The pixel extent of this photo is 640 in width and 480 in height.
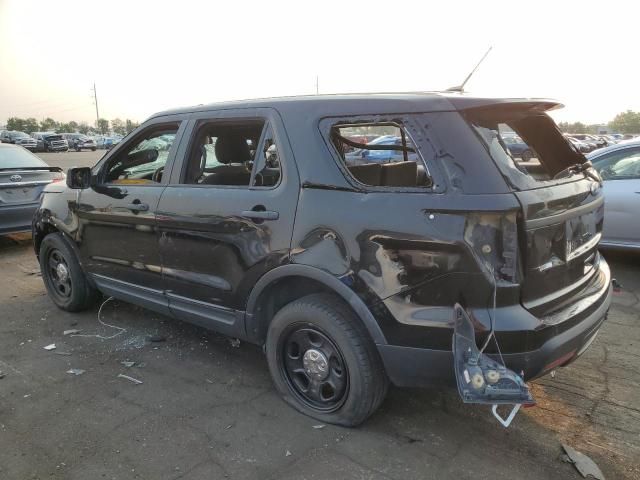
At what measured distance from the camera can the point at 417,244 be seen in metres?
2.42

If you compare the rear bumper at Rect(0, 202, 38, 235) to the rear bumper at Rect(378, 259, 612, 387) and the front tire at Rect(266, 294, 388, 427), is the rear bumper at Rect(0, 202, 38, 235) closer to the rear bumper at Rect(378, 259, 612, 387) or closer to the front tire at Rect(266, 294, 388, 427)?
the front tire at Rect(266, 294, 388, 427)

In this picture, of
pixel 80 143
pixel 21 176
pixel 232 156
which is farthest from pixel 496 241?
pixel 80 143

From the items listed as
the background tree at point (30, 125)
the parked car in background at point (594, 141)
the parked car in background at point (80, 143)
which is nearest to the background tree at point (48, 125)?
the background tree at point (30, 125)

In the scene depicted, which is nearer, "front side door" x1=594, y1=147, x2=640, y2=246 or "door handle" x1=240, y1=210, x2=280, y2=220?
"door handle" x1=240, y1=210, x2=280, y2=220

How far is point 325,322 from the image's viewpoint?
277cm

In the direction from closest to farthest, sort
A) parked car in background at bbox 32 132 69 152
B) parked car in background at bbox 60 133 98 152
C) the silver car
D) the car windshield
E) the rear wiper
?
1. the rear wiper
2. the silver car
3. the car windshield
4. parked car in background at bbox 32 132 69 152
5. parked car in background at bbox 60 133 98 152

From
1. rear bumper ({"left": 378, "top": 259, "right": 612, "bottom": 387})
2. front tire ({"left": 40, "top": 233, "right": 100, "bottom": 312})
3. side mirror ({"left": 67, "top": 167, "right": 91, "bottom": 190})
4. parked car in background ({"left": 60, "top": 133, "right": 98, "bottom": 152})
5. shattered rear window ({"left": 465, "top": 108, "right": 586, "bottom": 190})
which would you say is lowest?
parked car in background ({"left": 60, "top": 133, "right": 98, "bottom": 152})

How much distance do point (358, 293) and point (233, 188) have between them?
3.74 ft

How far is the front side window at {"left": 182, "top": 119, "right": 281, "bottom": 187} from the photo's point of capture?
3156 millimetres

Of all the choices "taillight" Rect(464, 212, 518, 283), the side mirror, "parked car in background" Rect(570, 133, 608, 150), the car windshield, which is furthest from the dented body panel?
"parked car in background" Rect(570, 133, 608, 150)

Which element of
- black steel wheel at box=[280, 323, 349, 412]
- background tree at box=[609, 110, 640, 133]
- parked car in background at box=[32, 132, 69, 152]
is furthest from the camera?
background tree at box=[609, 110, 640, 133]

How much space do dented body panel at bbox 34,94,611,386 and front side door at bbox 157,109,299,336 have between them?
0.01 meters

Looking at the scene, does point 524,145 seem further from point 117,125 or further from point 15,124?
point 117,125

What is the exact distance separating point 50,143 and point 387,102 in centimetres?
4850
